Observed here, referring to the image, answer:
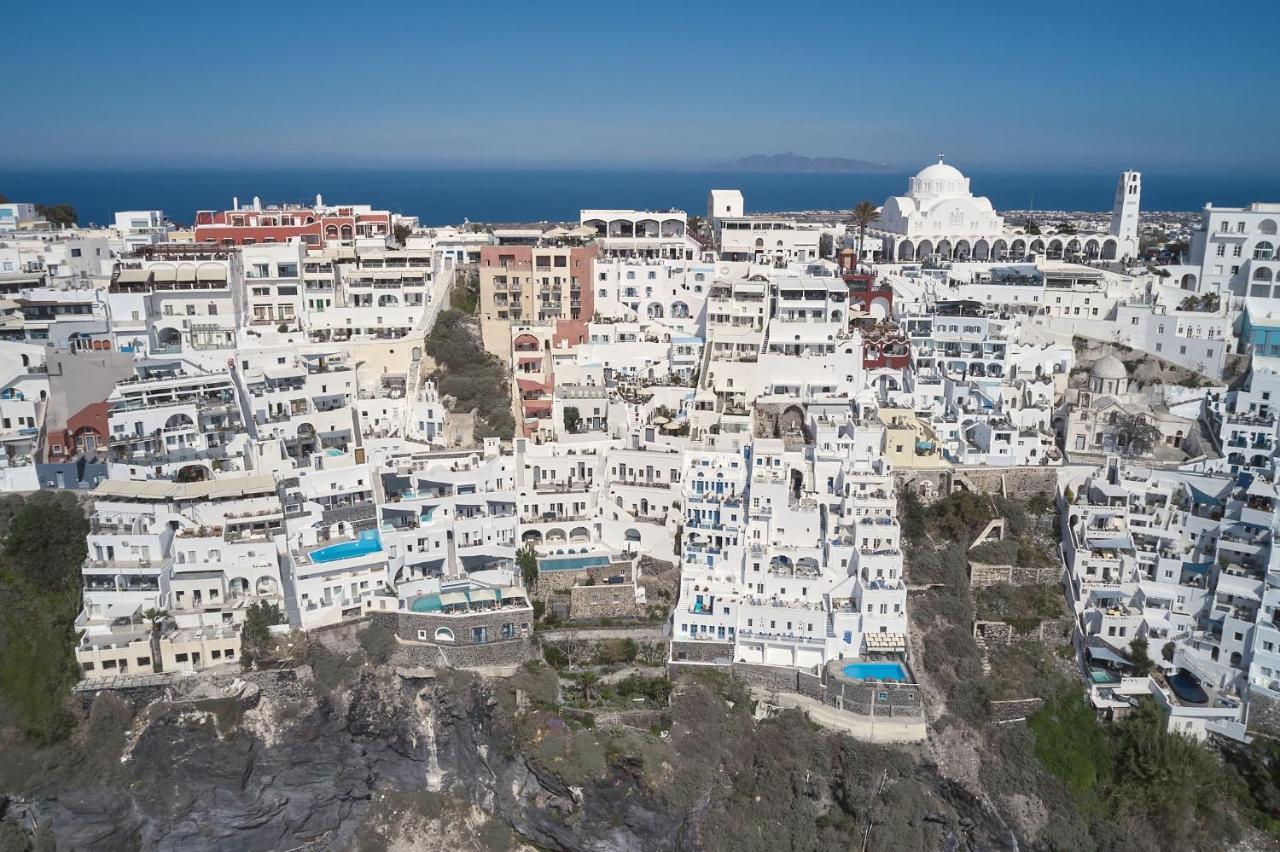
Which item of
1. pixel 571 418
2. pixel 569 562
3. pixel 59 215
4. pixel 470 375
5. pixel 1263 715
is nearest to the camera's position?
pixel 1263 715

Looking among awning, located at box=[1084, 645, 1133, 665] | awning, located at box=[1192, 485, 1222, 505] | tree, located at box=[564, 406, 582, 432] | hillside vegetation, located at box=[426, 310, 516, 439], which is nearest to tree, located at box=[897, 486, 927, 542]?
awning, located at box=[1084, 645, 1133, 665]

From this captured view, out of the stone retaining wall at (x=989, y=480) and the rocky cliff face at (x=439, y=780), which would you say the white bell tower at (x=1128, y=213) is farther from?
the rocky cliff face at (x=439, y=780)

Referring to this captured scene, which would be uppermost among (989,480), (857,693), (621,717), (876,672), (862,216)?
(862,216)

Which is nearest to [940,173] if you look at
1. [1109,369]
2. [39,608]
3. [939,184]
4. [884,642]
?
[939,184]

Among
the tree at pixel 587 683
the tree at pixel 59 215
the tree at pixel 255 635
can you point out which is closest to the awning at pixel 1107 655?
the tree at pixel 587 683

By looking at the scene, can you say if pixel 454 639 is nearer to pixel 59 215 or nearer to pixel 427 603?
pixel 427 603

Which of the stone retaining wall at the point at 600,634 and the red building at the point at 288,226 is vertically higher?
the red building at the point at 288,226
